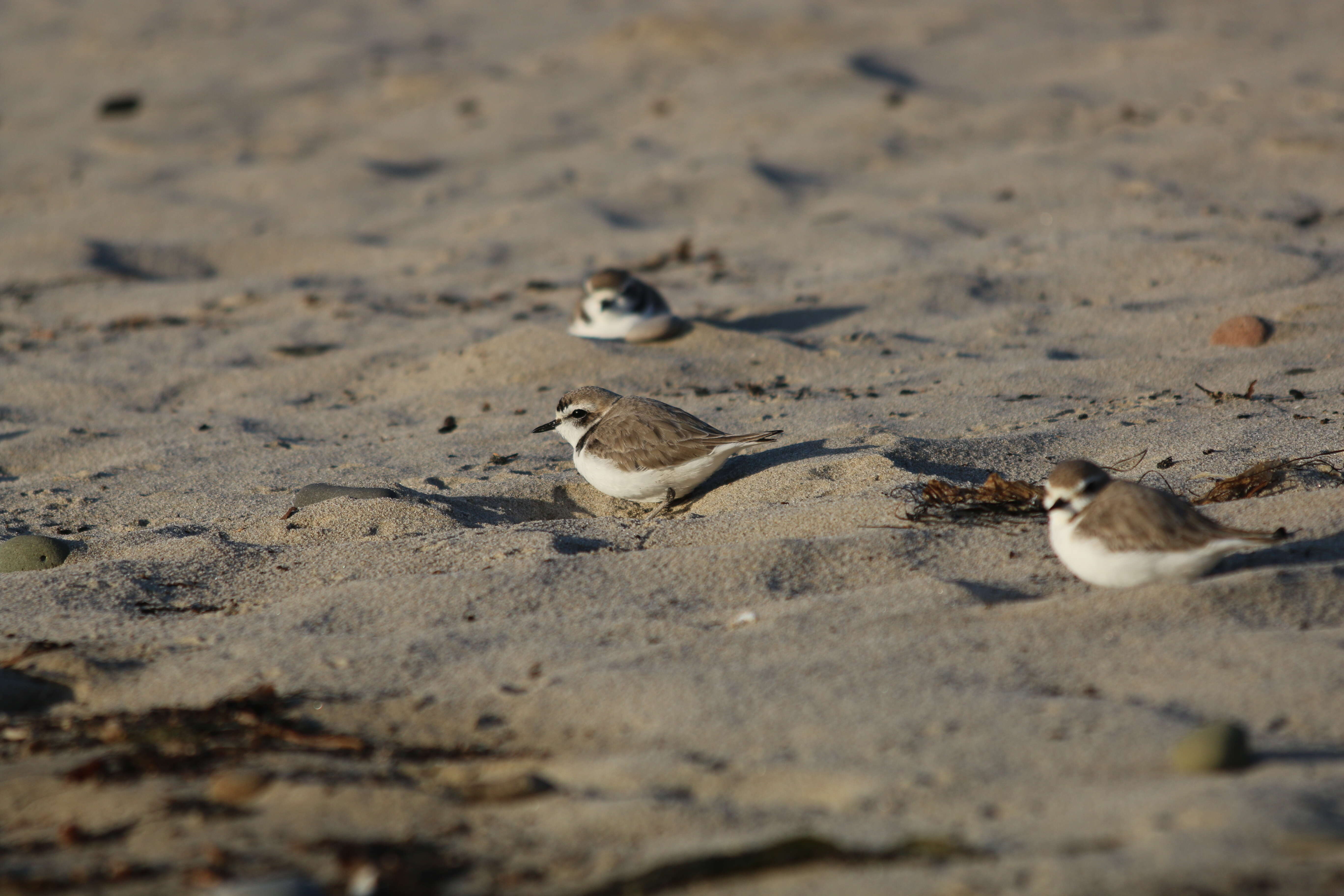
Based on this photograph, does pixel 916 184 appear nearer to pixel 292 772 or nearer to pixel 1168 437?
pixel 1168 437

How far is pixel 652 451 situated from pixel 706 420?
1.14 meters

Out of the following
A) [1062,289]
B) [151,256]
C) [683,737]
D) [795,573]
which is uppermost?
[683,737]

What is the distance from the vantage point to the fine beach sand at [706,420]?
246 cm

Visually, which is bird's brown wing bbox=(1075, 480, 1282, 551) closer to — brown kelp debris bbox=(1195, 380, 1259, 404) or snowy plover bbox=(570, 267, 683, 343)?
brown kelp debris bbox=(1195, 380, 1259, 404)

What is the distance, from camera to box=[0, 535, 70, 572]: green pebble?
4285 millimetres

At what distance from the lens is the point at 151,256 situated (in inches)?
360

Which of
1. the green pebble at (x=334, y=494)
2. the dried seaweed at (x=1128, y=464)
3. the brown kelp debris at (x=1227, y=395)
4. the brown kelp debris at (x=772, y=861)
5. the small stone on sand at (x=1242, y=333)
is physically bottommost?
the green pebble at (x=334, y=494)

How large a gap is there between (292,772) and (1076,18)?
1242cm

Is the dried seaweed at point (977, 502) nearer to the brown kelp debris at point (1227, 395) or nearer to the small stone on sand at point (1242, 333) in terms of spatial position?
the brown kelp debris at point (1227, 395)

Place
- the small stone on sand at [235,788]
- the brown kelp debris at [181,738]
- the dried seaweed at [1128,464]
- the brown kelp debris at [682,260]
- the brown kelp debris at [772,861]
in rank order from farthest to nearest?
the brown kelp debris at [682,260] → the dried seaweed at [1128,464] → the brown kelp debris at [181,738] → the small stone on sand at [235,788] → the brown kelp debris at [772,861]

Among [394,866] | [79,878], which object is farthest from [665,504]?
[79,878]

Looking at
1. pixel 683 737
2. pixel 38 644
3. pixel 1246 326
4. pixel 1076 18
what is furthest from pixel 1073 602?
pixel 1076 18

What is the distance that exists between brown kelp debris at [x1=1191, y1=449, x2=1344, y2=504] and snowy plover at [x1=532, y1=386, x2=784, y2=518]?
1557mm

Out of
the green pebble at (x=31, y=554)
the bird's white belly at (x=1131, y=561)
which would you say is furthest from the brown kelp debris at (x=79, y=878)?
the bird's white belly at (x=1131, y=561)
